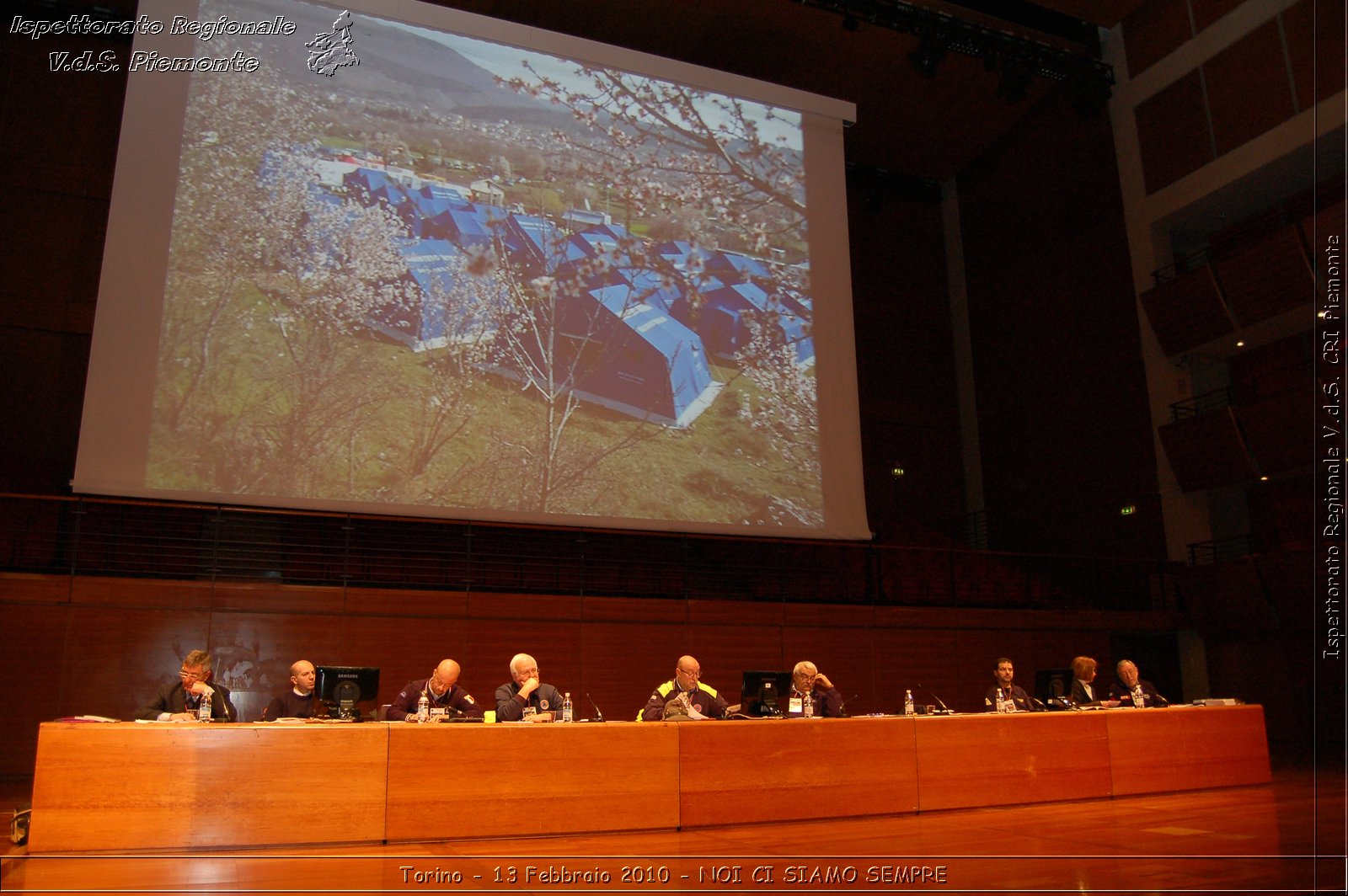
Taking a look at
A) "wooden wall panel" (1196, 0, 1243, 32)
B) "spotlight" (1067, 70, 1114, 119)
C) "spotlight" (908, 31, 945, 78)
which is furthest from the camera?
"spotlight" (1067, 70, 1114, 119)

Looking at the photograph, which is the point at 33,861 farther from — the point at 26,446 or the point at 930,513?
the point at 930,513

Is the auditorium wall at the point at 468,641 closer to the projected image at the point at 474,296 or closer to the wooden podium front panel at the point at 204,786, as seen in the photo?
the projected image at the point at 474,296

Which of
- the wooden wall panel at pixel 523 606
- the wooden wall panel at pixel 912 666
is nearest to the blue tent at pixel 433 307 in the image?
the wooden wall panel at pixel 523 606

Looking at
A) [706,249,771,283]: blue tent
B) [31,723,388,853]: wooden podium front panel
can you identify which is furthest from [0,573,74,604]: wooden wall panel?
[706,249,771,283]: blue tent

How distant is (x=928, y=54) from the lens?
461 inches

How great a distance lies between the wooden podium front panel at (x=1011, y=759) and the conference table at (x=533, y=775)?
10mm

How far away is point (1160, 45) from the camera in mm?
12391

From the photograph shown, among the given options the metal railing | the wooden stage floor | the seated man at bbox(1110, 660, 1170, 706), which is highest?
the metal railing

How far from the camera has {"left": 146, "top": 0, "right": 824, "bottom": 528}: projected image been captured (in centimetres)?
748

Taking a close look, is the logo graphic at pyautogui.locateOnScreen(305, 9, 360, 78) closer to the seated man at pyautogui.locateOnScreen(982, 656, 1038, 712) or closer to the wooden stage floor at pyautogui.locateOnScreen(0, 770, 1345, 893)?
the wooden stage floor at pyautogui.locateOnScreen(0, 770, 1345, 893)

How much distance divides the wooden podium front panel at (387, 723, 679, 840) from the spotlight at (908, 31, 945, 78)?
948 cm

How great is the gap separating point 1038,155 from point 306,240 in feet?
35.6

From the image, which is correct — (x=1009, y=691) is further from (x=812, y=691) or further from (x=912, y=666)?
(x=912, y=666)

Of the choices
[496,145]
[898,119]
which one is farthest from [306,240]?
[898,119]
